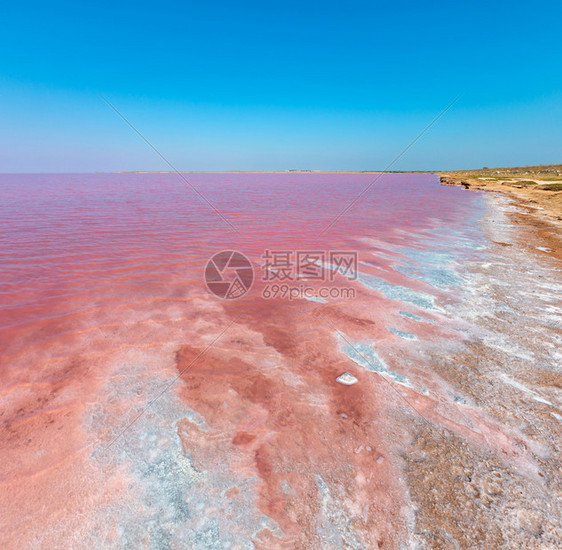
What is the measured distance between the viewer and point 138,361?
4.02 meters

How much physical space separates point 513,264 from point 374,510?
855 centimetres

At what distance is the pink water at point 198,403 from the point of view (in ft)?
7.34

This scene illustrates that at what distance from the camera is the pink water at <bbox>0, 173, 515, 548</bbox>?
2236 mm

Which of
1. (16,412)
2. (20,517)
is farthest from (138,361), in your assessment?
(20,517)

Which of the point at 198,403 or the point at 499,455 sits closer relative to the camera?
the point at 499,455

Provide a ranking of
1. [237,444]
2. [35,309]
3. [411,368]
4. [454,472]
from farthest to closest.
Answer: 1. [35,309]
2. [411,368]
3. [237,444]
4. [454,472]

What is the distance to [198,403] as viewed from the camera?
335cm

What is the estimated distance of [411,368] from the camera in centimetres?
399

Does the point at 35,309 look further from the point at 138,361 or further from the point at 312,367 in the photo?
the point at 312,367

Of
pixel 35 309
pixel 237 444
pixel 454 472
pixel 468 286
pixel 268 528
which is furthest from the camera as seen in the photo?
pixel 468 286

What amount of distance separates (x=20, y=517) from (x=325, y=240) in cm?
1051

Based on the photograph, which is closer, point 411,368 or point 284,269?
point 411,368

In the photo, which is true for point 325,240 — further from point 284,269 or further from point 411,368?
point 411,368

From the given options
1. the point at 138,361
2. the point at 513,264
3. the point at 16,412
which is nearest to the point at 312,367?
the point at 138,361
